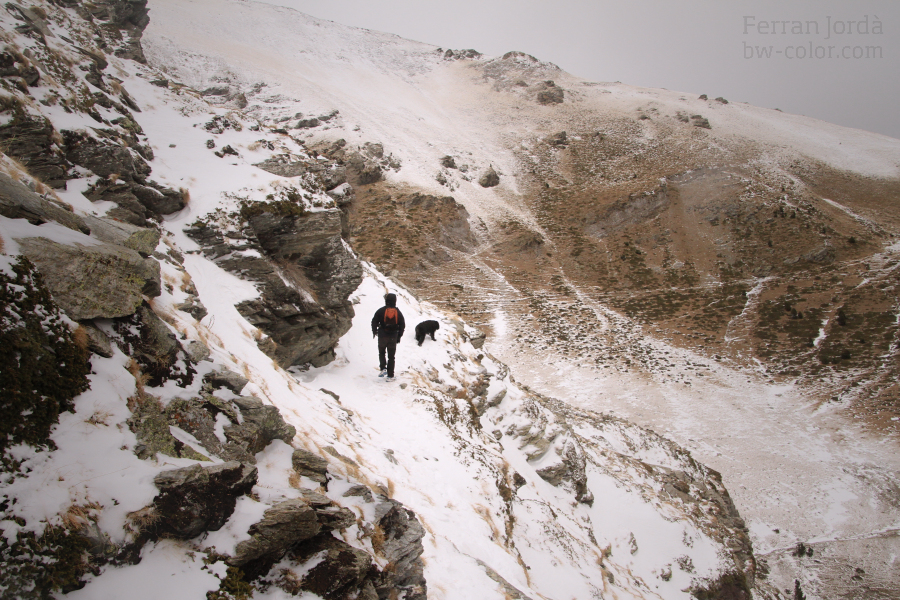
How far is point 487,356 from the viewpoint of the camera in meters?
16.8

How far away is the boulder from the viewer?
135 inches

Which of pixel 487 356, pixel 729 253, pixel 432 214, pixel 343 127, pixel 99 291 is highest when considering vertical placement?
pixel 343 127

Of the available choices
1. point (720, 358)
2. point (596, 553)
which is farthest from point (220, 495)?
point (720, 358)

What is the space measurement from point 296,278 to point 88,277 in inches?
264

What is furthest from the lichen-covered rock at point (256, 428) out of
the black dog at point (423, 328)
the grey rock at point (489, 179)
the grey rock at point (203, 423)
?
the grey rock at point (489, 179)

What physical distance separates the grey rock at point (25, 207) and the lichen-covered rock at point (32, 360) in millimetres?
1167

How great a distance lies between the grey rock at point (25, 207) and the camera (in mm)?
4250

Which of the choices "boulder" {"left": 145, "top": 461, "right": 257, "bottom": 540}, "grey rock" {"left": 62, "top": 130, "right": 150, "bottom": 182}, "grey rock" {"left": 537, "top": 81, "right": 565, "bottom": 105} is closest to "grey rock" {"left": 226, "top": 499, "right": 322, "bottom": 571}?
"boulder" {"left": 145, "top": 461, "right": 257, "bottom": 540}

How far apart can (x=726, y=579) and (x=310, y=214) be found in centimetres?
1787

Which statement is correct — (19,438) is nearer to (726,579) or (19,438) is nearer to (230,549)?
(230,549)

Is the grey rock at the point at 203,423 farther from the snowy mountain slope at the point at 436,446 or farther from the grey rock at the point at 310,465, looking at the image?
the grey rock at the point at 310,465

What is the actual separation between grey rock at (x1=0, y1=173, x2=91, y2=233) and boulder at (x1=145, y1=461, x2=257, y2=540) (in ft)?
11.1

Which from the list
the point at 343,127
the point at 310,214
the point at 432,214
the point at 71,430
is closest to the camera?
the point at 71,430

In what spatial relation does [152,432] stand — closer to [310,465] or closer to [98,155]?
[310,465]
